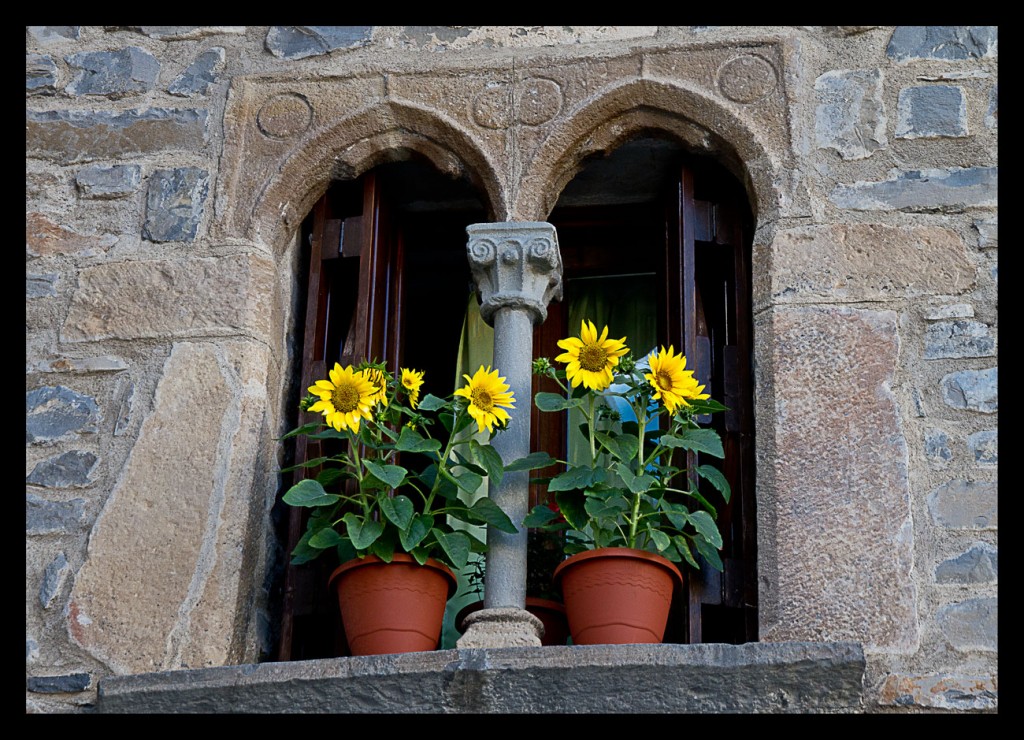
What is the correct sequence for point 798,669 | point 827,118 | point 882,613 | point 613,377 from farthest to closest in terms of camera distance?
point 827,118
point 613,377
point 882,613
point 798,669

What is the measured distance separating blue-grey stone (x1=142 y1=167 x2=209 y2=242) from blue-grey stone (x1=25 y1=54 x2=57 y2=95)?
16.4 inches

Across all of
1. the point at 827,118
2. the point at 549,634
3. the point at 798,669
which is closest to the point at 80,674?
the point at 549,634

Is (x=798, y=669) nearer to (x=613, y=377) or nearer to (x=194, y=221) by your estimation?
(x=613, y=377)

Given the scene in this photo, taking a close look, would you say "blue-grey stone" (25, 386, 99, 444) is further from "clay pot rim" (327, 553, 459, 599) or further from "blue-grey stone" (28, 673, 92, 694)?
"clay pot rim" (327, 553, 459, 599)

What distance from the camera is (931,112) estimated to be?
13.3 ft

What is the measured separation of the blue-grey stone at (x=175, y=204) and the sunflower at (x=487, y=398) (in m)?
0.89

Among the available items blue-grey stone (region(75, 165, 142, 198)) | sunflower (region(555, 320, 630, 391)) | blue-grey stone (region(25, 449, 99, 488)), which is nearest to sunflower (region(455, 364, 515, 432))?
sunflower (region(555, 320, 630, 391))

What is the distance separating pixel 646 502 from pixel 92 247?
1494mm

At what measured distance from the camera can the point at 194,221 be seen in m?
4.20

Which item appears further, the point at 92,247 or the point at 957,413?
the point at 92,247

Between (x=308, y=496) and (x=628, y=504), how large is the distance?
0.67m

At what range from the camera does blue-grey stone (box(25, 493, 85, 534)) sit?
12.7 ft

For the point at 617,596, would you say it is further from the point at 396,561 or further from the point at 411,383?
the point at 411,383

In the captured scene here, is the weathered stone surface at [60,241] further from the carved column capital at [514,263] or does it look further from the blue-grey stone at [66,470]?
the carved column capital at [514,263]
